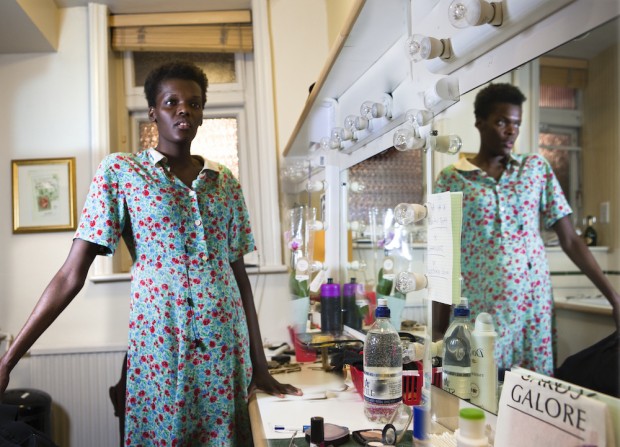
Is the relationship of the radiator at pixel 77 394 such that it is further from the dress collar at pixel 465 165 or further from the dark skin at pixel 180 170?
the dress collar at pixel 465 165

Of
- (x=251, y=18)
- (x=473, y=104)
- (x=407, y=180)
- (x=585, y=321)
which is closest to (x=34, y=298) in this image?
(x=251, y=18)

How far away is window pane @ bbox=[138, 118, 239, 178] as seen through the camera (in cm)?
288

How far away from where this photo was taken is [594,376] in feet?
2.06

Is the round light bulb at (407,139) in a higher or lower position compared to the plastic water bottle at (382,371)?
higher

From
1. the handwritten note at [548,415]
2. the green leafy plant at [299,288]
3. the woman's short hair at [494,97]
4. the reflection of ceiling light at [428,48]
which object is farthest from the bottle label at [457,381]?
the green leafy plant at [299,288]

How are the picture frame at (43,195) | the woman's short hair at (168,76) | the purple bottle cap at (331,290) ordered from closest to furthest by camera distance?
1. the woman's short hair at (168,76)
2. the purple bottle cap at (331,290)
3. the picture frame at (43,195)

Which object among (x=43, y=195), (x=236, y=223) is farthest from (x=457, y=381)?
(x=43, y=195)

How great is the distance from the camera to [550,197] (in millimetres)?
711

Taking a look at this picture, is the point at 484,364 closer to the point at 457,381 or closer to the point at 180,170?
the point at 457,381

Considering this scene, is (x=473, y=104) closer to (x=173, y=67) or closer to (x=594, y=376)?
(x=594, y=376)

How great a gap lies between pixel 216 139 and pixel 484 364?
228cm

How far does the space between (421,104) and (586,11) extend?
0.51 meters

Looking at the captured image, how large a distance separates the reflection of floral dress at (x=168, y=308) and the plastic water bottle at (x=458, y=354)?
65cm

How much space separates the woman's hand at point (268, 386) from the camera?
4.76 feet
